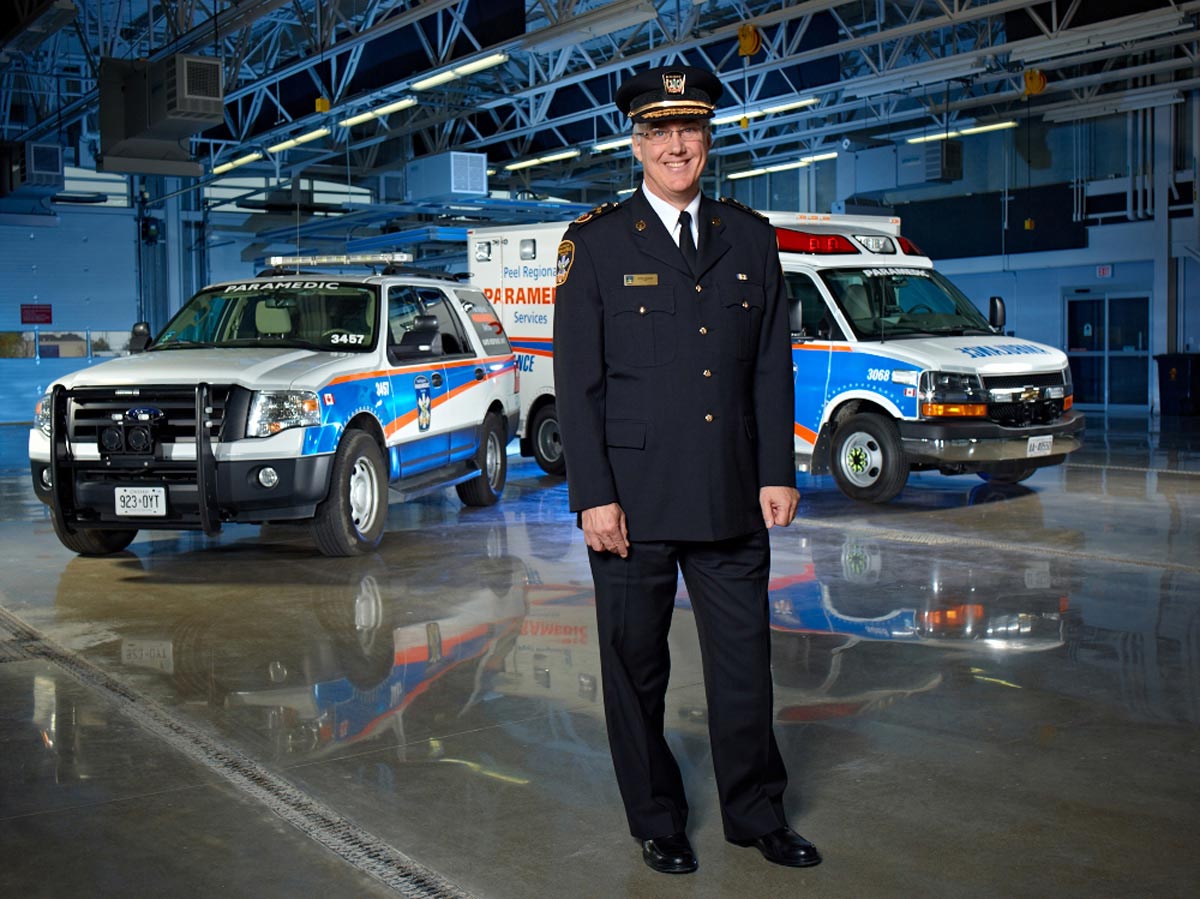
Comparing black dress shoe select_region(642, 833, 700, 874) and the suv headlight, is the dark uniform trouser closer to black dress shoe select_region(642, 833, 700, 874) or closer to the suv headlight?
black dress shoe select_region(642, 833, 700, 874)

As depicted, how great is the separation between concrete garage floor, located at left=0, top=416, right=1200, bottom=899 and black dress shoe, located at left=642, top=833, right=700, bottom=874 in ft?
0.12

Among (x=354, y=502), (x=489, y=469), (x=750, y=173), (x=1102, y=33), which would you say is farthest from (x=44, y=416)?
(x=750, y=173)

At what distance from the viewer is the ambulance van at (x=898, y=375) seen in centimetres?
1019

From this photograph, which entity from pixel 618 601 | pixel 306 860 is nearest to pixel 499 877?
pixel 306 860

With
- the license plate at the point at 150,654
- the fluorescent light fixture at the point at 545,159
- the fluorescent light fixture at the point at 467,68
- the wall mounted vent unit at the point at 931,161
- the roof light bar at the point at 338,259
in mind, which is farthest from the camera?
the fluorescent light fixture at the point at 545,159

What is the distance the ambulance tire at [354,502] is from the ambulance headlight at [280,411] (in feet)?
1.42

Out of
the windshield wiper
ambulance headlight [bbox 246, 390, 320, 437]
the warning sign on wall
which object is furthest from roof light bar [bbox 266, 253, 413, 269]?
the warning sign on wall

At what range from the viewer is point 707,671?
139 inches

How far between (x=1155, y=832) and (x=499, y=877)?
178cm

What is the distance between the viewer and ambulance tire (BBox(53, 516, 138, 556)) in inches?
334

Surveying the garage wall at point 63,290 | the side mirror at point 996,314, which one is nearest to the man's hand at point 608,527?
the side mirror at point 996,314

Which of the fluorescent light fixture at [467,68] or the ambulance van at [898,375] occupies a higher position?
the fluorescent light fixture at [467,68]

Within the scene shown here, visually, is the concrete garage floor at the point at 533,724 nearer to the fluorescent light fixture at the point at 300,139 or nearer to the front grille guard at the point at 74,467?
the front grille guard at the point at 74,467

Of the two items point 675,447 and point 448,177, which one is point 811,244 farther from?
point 448,177
